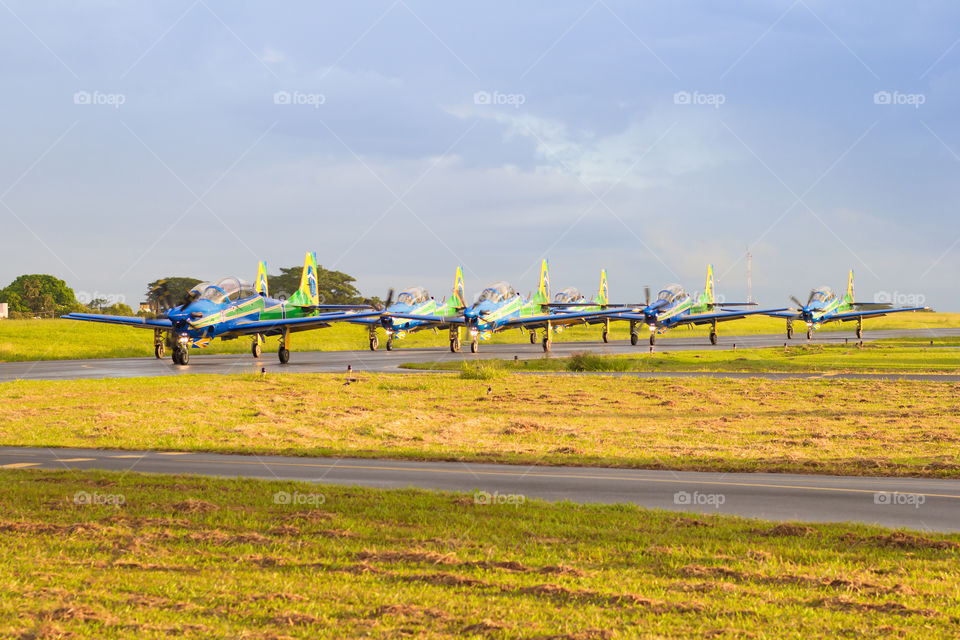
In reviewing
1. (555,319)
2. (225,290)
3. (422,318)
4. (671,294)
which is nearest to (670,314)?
(671,294)

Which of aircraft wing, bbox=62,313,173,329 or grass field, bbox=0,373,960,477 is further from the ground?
aircraft wing, bbox=62,313,173,329

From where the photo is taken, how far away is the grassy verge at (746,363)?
130 ft

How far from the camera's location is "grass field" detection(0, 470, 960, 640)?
660cm

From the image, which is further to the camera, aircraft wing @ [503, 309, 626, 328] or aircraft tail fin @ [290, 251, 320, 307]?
aircraft wing @ [503, 309, 626, 328]

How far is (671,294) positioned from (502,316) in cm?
1774

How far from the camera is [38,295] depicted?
125 meters

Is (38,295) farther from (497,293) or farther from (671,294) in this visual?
(671,294)

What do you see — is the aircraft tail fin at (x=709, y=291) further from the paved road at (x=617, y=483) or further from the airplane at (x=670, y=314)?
the paved road at (x=617, y=483)

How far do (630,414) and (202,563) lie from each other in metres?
17.3

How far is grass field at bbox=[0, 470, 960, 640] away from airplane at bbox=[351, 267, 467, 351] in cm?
4601

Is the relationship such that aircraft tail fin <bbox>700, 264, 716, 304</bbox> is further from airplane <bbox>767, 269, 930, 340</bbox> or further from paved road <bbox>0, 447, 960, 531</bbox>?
paved road <bbox>0, 447, 960, 531</bbox>

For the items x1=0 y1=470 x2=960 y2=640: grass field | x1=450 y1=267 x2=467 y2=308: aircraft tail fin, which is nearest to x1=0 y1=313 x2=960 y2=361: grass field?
x1=450 y1=267 x2=467 y2=308: aircraft tail fin

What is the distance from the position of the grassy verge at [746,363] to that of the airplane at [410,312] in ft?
48.8

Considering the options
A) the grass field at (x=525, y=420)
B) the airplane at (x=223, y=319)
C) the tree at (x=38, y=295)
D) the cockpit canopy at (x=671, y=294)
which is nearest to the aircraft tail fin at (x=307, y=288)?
the airplane at (x=223, y=319)
